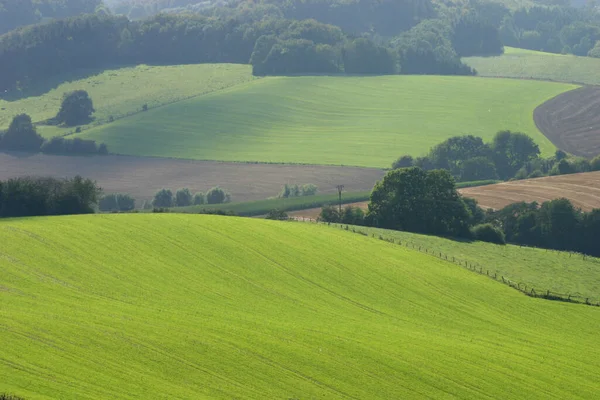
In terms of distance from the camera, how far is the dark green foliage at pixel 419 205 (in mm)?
106312

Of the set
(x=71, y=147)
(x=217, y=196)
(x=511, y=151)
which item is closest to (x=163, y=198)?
(x=217, y=196)

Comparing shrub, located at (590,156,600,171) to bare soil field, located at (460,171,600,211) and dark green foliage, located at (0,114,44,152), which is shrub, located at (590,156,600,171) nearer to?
bare soil field, located at (460,171,600,211)

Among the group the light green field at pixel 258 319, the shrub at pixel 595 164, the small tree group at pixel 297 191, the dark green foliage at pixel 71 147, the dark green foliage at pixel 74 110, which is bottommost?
the light green field at pixel 258 319

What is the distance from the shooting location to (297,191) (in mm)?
146625

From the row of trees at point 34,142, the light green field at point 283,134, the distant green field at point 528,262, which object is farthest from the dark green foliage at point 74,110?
the distant green field at point 528,262

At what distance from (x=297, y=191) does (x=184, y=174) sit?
22.4 m

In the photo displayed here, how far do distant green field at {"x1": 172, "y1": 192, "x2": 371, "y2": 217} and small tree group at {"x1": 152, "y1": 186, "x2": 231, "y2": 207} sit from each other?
6174 mm

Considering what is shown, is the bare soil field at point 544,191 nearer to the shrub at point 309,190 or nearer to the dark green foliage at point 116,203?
the shrub at point 309,190

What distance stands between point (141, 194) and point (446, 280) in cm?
7445

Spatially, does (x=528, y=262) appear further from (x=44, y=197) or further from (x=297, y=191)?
(x=297, y=191)

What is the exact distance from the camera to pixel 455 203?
10731 centimetres

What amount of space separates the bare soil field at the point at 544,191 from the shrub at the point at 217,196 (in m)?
31.7

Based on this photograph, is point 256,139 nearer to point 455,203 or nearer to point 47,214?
point 455,203

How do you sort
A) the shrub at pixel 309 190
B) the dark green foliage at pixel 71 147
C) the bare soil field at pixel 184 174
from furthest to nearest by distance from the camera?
Answer: the dark green foliage at pixel 71 147
the bare soil field at pixel 184 174
the shrub at pixel 309 190
